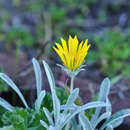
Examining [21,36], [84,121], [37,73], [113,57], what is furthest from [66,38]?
[21,36]

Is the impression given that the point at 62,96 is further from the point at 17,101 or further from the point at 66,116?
the point at 17,101

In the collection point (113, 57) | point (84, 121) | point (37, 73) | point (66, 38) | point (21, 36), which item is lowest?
point (84, 121)

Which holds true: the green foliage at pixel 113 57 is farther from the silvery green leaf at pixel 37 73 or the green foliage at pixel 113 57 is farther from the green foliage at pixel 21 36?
the silvery green leaf at pixel 37 73

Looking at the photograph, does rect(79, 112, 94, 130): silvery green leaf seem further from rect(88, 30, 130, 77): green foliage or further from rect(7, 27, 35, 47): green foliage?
rect(7, 27, 35, 47): green foliage

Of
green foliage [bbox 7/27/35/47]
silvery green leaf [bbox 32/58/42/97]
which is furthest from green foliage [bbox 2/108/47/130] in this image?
green foliage [bbox 7/27/35/47]

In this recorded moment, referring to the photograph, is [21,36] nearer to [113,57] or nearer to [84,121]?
[113,57]

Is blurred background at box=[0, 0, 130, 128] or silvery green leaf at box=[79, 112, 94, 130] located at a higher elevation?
blurred background at box=[0, 0, 130, 128]

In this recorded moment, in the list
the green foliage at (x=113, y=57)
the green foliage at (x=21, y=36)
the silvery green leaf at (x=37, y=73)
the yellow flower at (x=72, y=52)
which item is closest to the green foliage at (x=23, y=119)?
the silvery green leaf at (x=37, y=73)

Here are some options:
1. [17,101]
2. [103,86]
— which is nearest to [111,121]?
[103,86]
